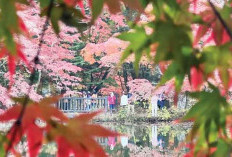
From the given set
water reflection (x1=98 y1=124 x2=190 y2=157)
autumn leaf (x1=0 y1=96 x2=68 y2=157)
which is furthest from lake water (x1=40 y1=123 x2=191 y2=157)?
autumn leaf (x1=0 y1=96 x2=68 y2=157)

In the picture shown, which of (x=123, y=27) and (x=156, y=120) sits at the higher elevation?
(x=123, y=27)

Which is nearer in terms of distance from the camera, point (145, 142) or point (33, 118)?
point (33, 118)

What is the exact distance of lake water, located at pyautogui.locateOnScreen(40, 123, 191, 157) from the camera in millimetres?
4094

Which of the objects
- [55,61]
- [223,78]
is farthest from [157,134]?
[223,78]

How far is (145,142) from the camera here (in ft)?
15.5

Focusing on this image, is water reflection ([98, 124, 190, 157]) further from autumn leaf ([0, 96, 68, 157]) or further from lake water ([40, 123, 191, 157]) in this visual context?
autumn leaf ([0, 96, 68, 157])

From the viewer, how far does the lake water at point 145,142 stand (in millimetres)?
4094

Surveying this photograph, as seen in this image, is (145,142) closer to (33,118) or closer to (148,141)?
(148,141)

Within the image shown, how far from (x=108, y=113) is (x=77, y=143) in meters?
6.02

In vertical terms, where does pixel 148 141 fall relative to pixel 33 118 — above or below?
below

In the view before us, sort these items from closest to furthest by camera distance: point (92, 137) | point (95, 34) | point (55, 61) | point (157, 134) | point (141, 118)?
point (92, 137), point (55, 61), point (157, 134), point (95, 34), point (141, 118)

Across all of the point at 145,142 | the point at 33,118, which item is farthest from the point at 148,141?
the point at 33,118

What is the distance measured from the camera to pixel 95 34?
5723 mm

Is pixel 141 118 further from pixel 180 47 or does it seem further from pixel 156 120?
pixel 180 47
